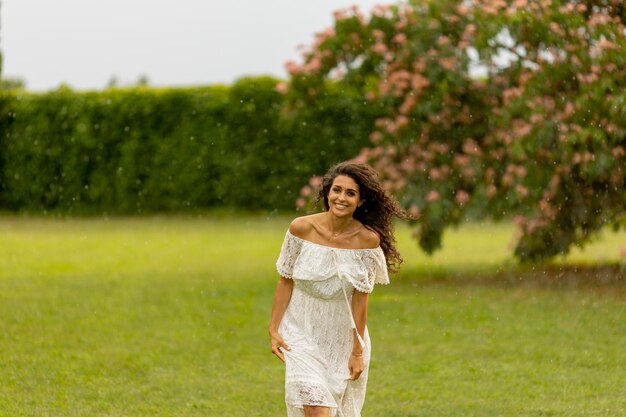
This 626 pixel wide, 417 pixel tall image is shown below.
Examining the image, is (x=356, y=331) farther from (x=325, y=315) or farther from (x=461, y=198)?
(x=461, y=198)

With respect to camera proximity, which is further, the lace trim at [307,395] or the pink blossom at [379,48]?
the pink blossom at [379,48]

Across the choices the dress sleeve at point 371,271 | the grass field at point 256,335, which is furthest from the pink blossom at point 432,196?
the dress sleeve at point 371,271

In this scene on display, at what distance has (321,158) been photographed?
21.4 metres

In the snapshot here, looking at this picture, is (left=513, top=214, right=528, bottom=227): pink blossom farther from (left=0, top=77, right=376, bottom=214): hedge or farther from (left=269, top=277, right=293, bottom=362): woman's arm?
(left=0, top=77, right=376, bottom=214): hedge

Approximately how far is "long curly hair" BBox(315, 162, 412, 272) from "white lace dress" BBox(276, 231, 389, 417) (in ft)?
0.46

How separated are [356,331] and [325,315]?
14 cm

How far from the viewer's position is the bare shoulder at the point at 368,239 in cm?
478

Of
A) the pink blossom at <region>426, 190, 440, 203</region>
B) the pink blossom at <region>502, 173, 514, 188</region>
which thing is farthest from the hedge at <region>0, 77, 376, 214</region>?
the pink blossom at <region>502, 173, 514, 188</region>

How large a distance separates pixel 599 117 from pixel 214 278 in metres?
4.49

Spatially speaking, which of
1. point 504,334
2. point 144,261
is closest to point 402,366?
point 504,334

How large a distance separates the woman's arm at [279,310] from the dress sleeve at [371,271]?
11.0 inches

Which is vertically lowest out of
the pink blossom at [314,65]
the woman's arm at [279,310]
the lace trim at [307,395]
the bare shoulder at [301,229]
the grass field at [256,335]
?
the grass field at [256,335]

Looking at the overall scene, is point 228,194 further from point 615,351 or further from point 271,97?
point 615,351

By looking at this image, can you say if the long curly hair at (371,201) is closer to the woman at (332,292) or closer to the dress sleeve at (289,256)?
the woman at (332,292)
